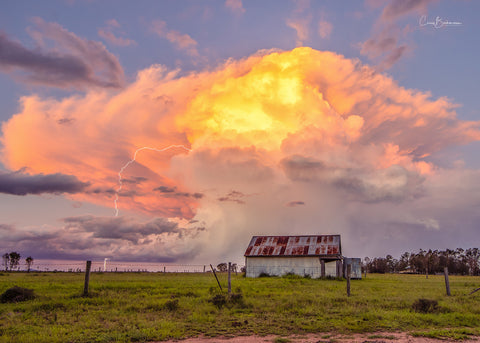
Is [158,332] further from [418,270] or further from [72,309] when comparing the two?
[418,270]

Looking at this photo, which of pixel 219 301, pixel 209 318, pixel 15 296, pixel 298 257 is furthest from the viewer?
pixel 298 257

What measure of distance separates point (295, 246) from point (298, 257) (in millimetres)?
2486

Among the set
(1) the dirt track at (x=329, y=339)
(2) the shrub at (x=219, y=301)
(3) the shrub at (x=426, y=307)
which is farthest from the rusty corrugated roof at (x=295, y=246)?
(1) the dirt track at (x=329, y=339)

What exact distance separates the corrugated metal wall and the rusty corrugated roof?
637 mm

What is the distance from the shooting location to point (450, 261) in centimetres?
Result: 12488

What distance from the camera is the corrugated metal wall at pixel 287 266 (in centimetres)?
4256

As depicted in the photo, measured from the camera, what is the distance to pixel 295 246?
45.6 m

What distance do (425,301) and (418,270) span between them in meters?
123

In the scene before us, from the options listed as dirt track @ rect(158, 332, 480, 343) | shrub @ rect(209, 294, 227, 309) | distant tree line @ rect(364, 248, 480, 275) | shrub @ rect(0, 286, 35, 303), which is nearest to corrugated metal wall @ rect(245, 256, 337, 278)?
shrub @ rect(209, 294, 227, 309)

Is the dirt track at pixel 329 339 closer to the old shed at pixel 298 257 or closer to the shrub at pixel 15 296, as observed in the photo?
the shrub at pixel 15 296

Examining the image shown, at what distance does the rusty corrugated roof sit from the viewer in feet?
142

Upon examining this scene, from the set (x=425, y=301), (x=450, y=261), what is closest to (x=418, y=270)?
(x=450, y=261)

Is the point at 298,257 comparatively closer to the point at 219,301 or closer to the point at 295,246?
the point at 295,246

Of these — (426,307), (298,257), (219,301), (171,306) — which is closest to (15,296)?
(171,306)
